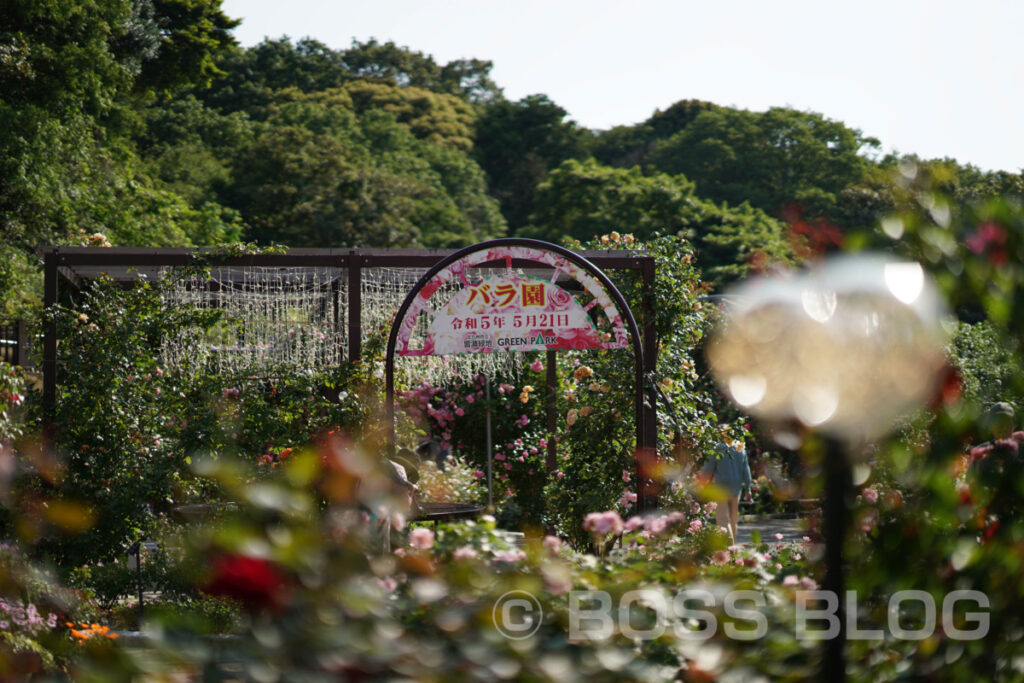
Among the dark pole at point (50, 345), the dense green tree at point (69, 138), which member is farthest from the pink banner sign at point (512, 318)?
the dense green tree at point (69, 138)

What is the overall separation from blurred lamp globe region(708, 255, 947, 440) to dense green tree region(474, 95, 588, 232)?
43.1 meters

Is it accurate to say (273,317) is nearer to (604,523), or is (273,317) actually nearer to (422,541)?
(604,523)

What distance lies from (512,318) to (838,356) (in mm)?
5869

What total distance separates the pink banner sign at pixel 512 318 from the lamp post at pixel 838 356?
18.3 feet

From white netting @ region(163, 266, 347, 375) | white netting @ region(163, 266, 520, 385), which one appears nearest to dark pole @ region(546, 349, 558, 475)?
white netting @ region(163, 266, 520, 385)

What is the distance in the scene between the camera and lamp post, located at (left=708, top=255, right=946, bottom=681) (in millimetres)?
1827

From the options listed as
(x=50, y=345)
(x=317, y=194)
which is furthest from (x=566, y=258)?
(x=317, y=194)

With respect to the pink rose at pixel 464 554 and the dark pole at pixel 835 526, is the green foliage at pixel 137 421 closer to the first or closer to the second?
the pink rose at pixel 464 554

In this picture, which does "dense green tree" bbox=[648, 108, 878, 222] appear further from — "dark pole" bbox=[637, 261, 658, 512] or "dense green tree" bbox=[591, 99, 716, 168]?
"dark pole" bbox=[637, 261, 658, 512]

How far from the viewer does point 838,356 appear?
1884 mm

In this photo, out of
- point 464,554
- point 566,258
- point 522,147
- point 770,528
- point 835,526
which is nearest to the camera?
point 835,526

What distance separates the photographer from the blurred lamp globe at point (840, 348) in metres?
1.87

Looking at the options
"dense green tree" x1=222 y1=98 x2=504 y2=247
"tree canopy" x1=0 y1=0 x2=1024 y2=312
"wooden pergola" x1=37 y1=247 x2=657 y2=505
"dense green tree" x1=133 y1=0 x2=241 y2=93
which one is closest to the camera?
"wooden pergola" x1=37 y1=247 x2=657 y2=505

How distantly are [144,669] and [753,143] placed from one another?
45.6 m
